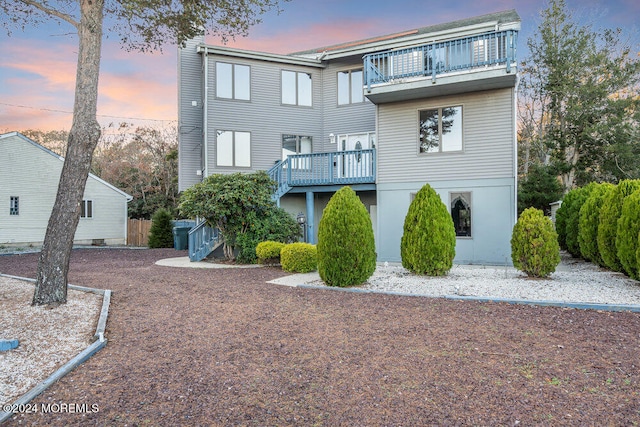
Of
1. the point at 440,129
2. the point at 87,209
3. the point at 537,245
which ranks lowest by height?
the point at 537,245

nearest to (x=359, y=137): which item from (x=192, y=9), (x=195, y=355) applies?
(x=192, y=9)

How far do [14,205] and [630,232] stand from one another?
25318mm

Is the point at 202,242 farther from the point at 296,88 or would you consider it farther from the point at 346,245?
the point at 296,88

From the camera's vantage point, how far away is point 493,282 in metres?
8.62

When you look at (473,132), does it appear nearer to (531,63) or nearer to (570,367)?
(570,367)

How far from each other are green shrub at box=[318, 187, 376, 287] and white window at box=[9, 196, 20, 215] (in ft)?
65.7

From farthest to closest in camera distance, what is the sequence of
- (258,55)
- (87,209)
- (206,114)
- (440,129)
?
(87,209) → (258,55) → (206,114) → (440,129)

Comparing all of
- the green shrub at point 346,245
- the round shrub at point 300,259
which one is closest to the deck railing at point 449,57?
the round shrub at point 300,259

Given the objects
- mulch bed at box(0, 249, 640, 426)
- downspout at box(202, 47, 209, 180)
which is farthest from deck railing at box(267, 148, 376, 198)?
mulch bed at box(0, 249, 640, 426)

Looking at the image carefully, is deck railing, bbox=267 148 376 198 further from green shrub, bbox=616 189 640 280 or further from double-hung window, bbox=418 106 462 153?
green shrub, bbox=616 189 640 280

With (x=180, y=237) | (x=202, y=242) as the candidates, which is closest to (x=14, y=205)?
(x=180, y=237)

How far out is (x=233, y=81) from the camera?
16.6 m

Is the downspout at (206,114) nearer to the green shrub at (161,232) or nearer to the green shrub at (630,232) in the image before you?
the green shrub at (161,232)

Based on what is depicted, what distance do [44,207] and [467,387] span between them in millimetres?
24830
